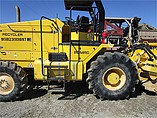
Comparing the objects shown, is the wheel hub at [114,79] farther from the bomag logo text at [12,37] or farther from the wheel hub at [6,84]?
the bomag logo text at [12,37]

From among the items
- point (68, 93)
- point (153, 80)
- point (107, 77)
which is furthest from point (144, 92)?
point (68, 93)

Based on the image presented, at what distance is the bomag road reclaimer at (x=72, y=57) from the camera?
5371 mm

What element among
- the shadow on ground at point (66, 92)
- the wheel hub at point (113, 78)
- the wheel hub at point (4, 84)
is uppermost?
the wheel hub at point (113, 78)

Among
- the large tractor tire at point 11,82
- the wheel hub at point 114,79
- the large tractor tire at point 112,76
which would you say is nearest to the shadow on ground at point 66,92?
the large tractor tire at point 11,82

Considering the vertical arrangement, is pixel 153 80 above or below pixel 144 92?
above

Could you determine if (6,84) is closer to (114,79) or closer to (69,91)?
(69,91)

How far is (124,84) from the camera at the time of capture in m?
5.47

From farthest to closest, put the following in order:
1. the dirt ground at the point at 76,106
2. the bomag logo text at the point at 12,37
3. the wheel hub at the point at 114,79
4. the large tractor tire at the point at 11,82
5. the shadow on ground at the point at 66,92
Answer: the bomag logo text at the point at 12,37 < the shadow on ground at the point at 66,92 < the wheel hub at the point at 114,79 < the large tractor tire at the point at 11,82 < the dirt ground at the point at 76,106

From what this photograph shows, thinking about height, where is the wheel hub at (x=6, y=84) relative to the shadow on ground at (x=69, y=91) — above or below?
above

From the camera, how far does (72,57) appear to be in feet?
19.0

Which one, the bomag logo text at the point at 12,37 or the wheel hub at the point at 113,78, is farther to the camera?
the bomag logo text at the point at 12,37

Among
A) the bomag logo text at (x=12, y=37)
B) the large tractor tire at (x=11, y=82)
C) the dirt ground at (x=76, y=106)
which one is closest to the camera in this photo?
the dirt ground at (x=76, y=106)

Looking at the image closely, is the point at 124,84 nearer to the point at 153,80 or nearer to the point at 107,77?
the point at 107,77

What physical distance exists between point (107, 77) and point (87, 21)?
1.90 metres
